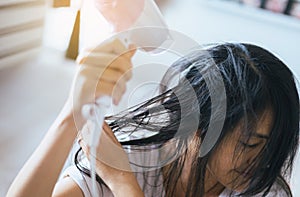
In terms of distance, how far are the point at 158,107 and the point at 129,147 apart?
85 mm

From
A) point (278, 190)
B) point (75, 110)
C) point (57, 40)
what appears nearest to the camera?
point (75, 110)

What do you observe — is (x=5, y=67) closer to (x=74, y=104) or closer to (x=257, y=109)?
(x=74, y=104)

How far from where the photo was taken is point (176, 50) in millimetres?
607

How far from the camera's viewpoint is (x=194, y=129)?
2.01 ft

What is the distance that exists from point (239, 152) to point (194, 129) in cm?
7

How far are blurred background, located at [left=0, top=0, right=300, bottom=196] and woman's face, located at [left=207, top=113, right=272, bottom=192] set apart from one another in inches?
5.6

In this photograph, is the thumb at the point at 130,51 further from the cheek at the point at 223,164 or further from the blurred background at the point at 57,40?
the cheek at the point at 223,164

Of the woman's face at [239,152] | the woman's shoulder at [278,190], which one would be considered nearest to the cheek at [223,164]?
the woman's face at [239,152]

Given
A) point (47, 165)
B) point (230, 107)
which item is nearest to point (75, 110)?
point (47, 165)

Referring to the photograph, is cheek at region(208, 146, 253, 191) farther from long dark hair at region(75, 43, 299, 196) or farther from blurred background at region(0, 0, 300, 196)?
blurred background at region(0, 0, 300, 196)

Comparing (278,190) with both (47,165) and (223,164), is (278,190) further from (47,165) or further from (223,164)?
(47,165)

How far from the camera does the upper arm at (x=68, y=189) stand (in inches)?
24.8

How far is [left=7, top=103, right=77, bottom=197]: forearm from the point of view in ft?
1.89

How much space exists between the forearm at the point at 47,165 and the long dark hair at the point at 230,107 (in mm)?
70
